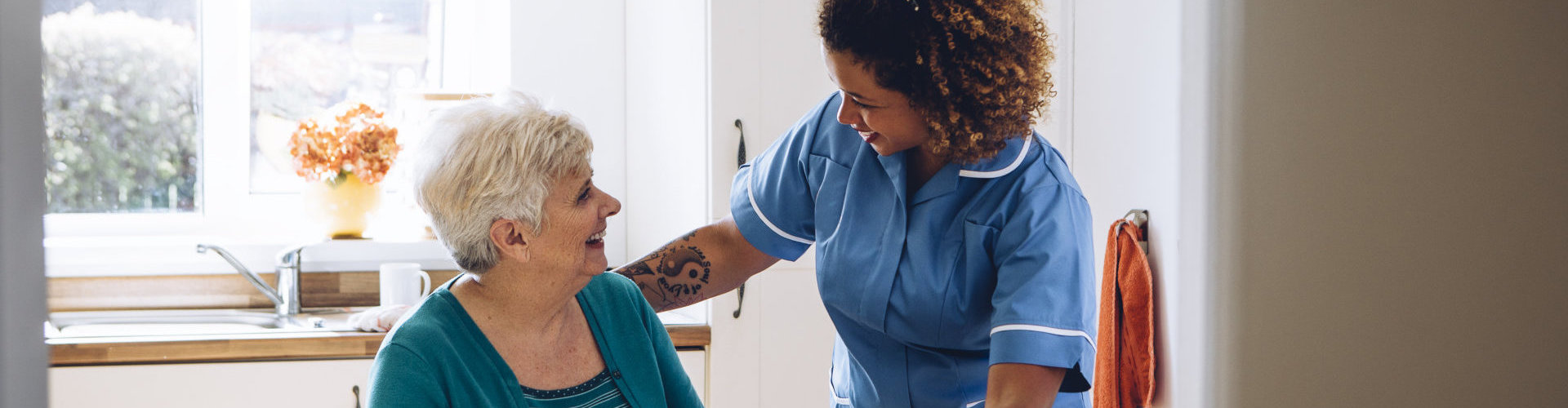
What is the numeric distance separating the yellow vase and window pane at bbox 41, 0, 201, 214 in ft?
1.46

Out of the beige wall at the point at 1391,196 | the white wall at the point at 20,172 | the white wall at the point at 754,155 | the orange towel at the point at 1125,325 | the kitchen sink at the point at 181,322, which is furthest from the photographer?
the kitchen sink at the point at 181,322

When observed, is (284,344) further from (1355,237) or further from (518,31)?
(1355,237)

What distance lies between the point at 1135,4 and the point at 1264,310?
2.38 ft

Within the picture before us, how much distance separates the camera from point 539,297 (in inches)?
55.1

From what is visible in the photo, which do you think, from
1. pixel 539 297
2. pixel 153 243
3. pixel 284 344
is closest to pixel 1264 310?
pixel 539 297

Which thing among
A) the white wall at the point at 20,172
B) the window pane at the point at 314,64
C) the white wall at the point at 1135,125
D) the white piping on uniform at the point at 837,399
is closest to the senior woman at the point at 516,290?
the white piping on uniform at the point at 837,399

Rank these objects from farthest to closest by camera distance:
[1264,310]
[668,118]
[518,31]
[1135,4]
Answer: [518,31], [668,118], [1135,4], [1264,310]

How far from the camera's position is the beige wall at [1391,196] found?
1.37ft

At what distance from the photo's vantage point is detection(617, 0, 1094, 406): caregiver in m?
1.21

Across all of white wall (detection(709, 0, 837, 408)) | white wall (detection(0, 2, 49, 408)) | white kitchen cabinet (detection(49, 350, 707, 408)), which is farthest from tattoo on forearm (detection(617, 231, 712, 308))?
white wall (detection(0, 2, 49, 408))

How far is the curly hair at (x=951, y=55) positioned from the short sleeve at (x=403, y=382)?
581mm

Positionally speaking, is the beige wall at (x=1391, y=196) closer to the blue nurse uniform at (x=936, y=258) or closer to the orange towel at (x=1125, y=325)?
the orange towel at (x=1125, y=325)

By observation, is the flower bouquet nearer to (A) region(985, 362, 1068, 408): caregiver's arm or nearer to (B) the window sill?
(B) the window sill

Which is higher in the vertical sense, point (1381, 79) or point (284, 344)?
point (1381, 79)
